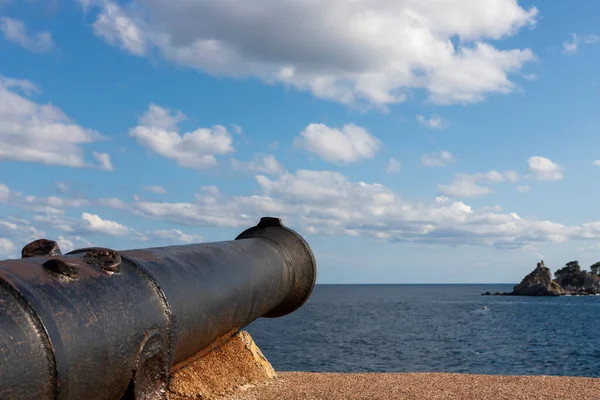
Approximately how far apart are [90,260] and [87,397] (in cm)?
96

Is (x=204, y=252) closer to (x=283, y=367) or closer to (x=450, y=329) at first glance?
(x=283, y=367)

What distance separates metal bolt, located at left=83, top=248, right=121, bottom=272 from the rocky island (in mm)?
152995

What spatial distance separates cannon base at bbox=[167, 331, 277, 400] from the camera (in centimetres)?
927

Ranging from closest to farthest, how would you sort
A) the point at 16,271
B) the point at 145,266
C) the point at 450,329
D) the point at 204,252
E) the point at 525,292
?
the point at 16,271
the point at 145,266
the point at 204,252
the point at 450,329
the point at 525,292

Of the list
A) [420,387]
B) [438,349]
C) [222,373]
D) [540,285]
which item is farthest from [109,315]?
[540,285]

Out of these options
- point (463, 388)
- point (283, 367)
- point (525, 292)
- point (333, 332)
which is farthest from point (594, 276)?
point (463, 388)

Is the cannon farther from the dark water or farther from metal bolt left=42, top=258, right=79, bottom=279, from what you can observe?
the dark water

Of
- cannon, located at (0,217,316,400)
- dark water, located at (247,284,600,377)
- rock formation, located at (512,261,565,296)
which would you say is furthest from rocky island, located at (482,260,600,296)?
cannon, located at (0,217,316,400)

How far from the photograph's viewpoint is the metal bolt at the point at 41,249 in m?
4.62

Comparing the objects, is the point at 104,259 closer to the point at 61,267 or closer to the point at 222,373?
the point at 61,267

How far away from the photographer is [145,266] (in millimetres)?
4781

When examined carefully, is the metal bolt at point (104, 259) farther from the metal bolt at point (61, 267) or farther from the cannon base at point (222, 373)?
the cannon base at point (222, 373)

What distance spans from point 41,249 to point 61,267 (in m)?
0.84

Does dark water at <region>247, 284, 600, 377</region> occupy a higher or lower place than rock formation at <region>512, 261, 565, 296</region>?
lower
